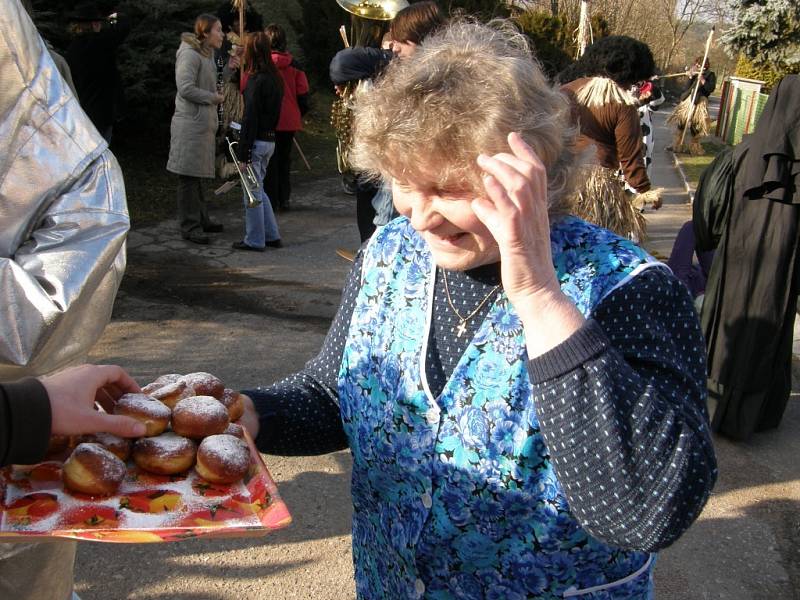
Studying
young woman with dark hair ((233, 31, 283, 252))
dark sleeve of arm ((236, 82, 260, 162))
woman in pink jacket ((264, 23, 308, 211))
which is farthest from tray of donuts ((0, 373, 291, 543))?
→ woman in pink jacket ((264, 23, 308, 211))

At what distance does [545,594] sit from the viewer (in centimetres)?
151

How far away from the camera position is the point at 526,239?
1.25 meters

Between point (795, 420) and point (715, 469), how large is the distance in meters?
4.30

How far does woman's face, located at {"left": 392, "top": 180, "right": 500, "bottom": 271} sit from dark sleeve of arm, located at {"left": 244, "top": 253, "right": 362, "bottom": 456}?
0.32 metres

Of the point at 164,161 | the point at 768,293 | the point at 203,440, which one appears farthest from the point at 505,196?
the point at 164,161

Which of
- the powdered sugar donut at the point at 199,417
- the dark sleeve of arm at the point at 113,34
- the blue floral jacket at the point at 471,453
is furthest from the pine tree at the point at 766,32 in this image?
the powdered sugar donut at the point at 199,417

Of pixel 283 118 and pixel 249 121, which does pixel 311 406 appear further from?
pixel 283 118

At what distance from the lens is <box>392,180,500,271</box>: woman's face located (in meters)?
1.45

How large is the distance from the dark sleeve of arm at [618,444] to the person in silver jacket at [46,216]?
3.20 ft

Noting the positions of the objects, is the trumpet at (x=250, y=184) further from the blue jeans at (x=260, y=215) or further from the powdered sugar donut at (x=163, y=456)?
the powdered sugar donut at (x=163, y=456)

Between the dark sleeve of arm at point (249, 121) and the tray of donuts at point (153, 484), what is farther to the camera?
the dark sleeve of arm at point (249, 121)

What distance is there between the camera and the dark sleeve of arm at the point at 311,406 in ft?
5.91

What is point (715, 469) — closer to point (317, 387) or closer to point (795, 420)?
point (317, 387)

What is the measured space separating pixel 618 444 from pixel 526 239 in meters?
0.36
